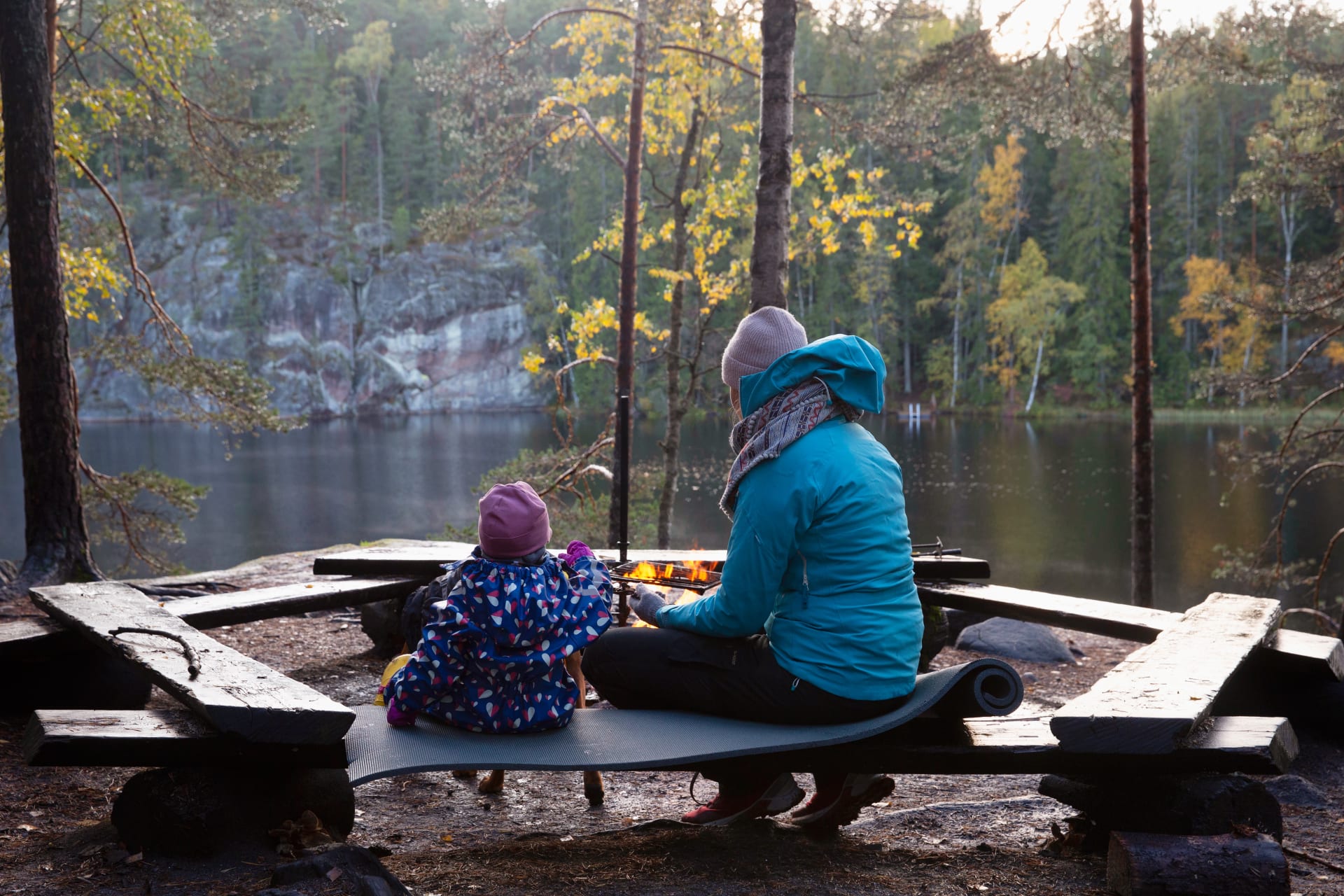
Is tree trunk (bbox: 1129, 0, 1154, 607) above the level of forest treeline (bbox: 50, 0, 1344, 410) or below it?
below

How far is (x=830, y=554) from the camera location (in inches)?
108

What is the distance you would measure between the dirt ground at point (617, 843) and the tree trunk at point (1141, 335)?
4.64m

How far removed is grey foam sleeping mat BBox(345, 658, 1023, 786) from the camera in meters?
2.60

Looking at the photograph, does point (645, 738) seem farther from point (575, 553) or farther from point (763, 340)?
point (763, 340)

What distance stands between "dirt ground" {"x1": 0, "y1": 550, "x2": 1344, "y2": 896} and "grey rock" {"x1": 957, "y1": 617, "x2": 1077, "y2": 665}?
8.80 feet

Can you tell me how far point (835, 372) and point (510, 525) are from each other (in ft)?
3.26

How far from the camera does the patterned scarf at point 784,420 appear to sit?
2.75 meters

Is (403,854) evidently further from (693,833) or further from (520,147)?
(520,147)

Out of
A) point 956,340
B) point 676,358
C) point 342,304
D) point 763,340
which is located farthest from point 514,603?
point 342,304

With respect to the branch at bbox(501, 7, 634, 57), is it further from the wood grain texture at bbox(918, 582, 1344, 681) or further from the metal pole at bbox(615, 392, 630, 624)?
the wood grain texture at bbox(918, 582, 1344, 681)

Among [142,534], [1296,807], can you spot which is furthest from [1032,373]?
[1296,807]

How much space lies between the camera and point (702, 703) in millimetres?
2941

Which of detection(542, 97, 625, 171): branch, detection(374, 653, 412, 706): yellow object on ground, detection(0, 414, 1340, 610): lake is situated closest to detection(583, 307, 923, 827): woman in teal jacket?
detection(374, 653, 412, 706): yellow object on ground

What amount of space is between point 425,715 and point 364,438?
Result: 39158 millimetres
